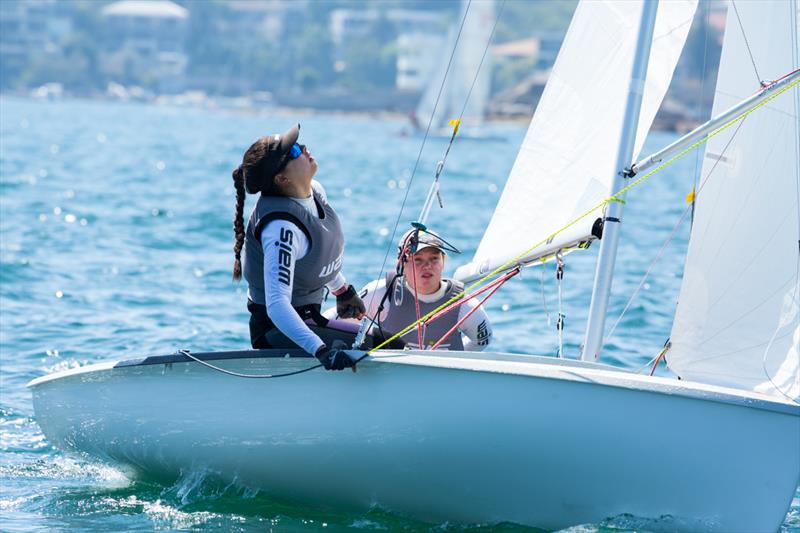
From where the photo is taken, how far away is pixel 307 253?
3.94 m

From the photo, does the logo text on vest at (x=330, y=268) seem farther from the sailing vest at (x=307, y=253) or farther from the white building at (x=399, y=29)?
the white building at (x=399, y=29)

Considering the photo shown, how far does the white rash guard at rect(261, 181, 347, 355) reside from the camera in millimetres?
3725

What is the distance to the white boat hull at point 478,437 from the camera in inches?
139

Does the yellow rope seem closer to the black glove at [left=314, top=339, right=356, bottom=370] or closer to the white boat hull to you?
the black glove at [left=314, top=339, right=356, bottom=370]

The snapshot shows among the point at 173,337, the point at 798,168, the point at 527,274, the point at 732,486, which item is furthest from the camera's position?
the point at 527,274

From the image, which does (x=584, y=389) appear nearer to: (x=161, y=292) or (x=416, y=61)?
(x=161, y=292)

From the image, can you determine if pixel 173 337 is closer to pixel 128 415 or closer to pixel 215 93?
pixel 128 415

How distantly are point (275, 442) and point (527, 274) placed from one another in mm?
6780

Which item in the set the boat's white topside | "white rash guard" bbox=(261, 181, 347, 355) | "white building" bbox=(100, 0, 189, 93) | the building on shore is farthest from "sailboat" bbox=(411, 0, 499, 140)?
the building on shore

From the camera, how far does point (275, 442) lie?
3.90 meters

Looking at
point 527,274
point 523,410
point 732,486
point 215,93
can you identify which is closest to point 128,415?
point 523,410

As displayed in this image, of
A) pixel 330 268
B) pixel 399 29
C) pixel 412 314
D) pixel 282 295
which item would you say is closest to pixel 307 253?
pixel 330 268

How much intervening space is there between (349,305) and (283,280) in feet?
1.84

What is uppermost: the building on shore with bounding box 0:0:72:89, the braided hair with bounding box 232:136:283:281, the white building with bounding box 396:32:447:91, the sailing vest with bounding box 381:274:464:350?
the building on shore with bounding box 0:0:72:89
